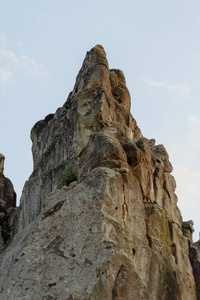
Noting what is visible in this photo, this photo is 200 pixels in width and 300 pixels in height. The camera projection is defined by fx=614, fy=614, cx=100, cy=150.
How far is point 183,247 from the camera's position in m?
45.5

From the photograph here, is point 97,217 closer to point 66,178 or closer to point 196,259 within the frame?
point 66,178

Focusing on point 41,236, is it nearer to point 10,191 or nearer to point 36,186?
point 36,186

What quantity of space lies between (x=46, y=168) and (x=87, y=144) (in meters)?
6.68

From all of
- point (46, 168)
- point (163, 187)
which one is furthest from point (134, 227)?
point (46, 168)

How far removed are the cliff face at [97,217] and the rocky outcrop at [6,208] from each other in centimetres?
239

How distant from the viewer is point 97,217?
3481 cm

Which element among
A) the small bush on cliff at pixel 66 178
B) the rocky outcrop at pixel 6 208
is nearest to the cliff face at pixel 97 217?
the small bush on cliff at pixel 66 178

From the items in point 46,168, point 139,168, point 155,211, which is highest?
point 46,168

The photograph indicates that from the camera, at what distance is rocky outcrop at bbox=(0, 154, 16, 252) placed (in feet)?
162

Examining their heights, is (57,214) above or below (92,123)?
below

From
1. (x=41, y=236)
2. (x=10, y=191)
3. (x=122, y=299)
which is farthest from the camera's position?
(x=10, y=191)

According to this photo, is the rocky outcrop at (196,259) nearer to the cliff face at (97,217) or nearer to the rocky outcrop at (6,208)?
Answer: the cliff face at (97,217)

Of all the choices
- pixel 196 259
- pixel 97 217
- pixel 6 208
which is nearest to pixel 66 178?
pixel 97 217

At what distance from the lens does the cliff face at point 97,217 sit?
33.1 m
